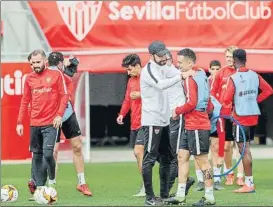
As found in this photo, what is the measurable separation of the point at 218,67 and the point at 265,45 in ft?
19.2

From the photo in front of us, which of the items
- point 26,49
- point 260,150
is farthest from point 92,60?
point 260,150

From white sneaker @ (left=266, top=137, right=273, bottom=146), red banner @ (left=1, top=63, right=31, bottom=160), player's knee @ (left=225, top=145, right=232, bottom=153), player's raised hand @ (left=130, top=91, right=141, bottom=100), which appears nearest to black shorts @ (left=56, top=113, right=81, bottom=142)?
player's raised hand @ (left=130, top=91, right=141, bottom=100)

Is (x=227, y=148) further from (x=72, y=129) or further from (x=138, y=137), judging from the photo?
(x=72, y=129)

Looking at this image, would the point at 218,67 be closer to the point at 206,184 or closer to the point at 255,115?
the point at 255,115

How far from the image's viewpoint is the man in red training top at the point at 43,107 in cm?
1198

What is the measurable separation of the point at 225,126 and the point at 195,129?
3.53m

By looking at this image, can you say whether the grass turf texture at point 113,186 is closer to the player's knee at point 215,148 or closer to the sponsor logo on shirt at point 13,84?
the player's knee at point 215,148

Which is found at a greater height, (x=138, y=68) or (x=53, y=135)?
(x=138, y=68)

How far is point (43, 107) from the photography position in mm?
12023

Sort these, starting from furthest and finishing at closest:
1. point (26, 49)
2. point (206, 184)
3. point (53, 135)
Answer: point (26, 49)
point (53, 135)
point (206, 184)

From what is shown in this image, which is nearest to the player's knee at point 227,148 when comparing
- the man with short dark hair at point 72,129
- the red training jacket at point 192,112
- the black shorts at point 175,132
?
the man with short dark hair at point 72,129

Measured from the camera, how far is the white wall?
21.3 m

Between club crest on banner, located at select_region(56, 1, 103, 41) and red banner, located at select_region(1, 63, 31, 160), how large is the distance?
1.33 meters

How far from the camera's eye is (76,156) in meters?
13.1
